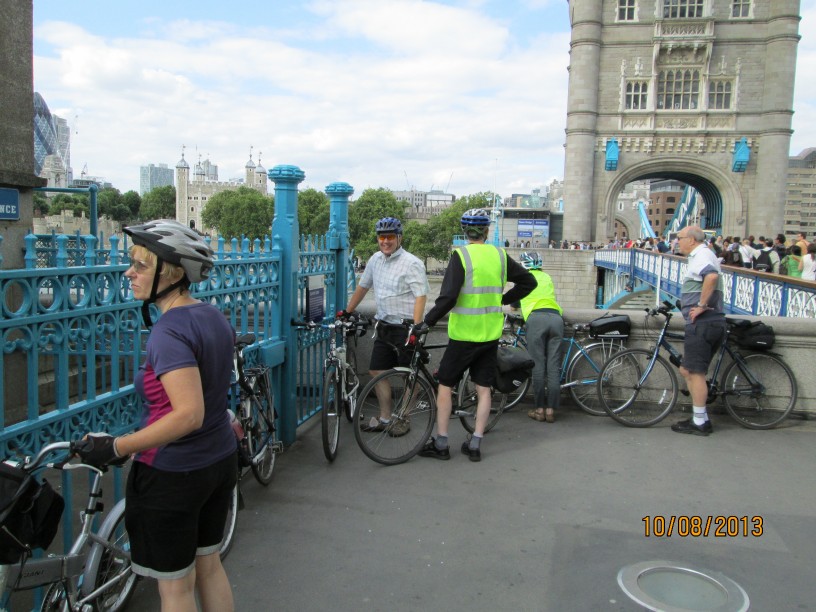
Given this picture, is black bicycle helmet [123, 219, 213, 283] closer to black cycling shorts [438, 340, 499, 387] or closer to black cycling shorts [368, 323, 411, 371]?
black cycling shorts [438, 340, 499, 387]

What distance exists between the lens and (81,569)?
256 cm

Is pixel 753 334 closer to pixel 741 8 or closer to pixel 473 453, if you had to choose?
pixel 473 453

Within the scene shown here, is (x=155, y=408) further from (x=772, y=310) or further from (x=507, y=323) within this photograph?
(x=772, y=310)

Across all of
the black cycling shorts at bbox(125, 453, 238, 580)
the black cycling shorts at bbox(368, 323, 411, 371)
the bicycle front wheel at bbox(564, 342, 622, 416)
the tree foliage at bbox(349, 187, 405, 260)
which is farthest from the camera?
the tree foliage at bbox(349, 187, 405, 260)

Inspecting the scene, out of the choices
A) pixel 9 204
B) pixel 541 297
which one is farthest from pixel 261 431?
pixel 9 204

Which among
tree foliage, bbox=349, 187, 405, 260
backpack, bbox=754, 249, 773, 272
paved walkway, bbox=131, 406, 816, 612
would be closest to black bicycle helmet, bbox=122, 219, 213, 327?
paved walkway, bbox=131, 406, 816, 612

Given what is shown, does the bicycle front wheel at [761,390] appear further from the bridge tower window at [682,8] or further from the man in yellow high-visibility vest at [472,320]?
the bridge tower window at [682,8]

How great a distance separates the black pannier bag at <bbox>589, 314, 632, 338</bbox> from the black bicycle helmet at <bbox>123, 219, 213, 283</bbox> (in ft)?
15.1

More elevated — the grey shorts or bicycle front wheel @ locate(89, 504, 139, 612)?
the grey shorts

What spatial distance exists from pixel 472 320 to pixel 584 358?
6.09 feet

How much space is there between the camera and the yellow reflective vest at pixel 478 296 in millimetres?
4980

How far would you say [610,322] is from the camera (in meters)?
6.27

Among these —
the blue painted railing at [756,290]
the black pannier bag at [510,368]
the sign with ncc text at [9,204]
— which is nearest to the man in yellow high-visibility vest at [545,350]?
the black pannier bag at [510,368]

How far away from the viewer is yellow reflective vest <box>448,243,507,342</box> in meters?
4.98
